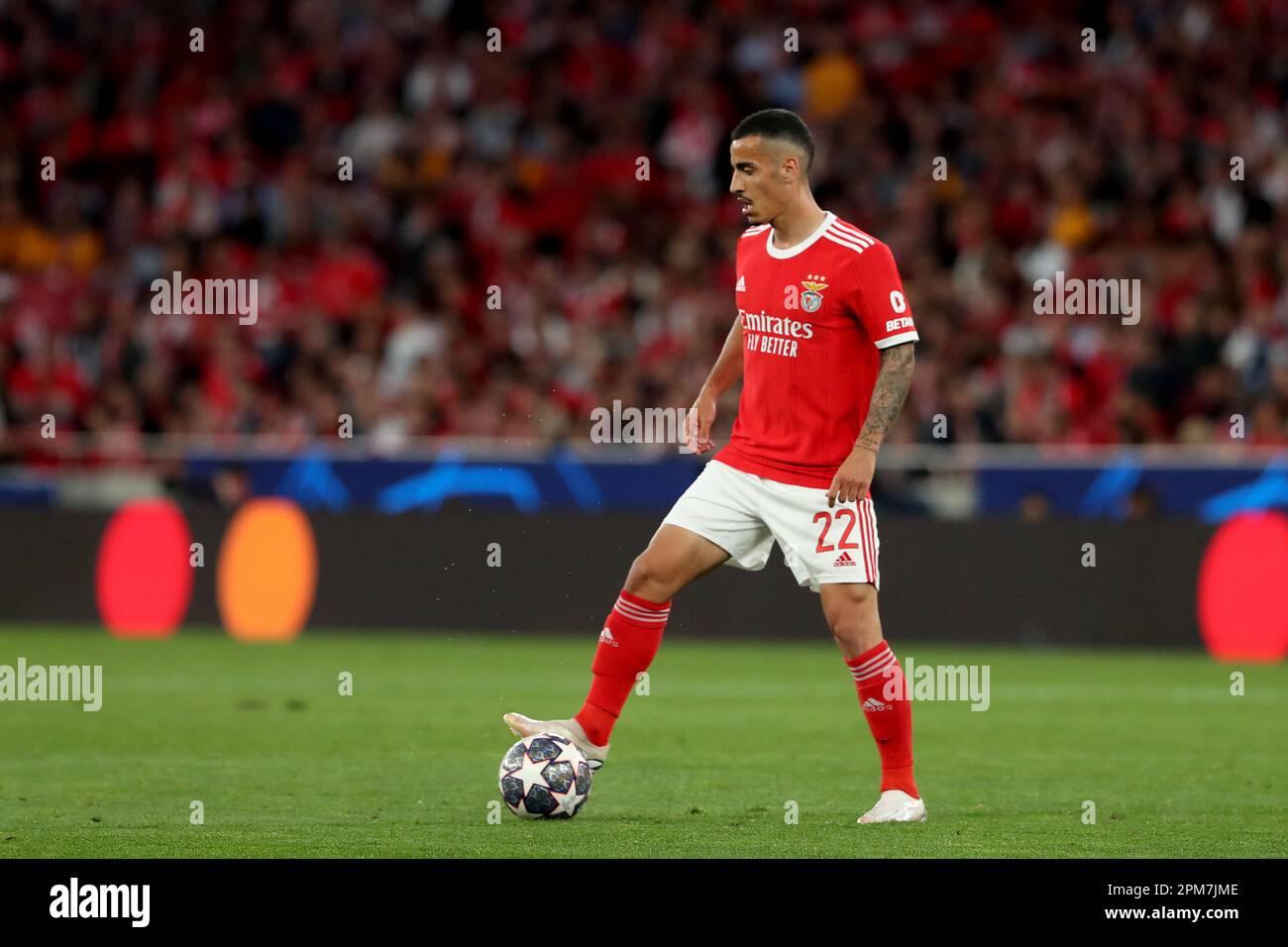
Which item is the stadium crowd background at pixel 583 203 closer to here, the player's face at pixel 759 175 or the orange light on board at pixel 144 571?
the orange light on board at pixel 144 571

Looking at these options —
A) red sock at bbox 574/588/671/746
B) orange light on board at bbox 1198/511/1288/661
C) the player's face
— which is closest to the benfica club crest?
the player's face

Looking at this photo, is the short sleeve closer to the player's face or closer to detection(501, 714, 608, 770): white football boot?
the player's face

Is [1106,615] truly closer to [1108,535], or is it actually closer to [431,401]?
[1108,535]

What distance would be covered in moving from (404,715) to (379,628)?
493 centimetres

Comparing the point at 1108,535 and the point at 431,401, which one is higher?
the point at 431,401

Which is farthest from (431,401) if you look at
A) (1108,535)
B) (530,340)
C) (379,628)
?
(1108,535)

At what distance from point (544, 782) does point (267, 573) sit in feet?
30.4

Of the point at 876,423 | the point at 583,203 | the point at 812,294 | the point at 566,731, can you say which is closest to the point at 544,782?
the point at 566,731

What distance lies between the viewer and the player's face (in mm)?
7754

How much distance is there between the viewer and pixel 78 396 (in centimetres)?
1919

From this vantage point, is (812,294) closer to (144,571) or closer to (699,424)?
(699,424)

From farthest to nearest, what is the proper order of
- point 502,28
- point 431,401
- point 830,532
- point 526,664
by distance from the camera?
point 502,28 < point 431,401 < point 526,664 < point 830,532

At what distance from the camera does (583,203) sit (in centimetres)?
A: 2091

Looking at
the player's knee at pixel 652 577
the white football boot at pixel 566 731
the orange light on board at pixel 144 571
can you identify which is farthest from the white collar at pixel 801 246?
the orange light on board at pixel 144 571
